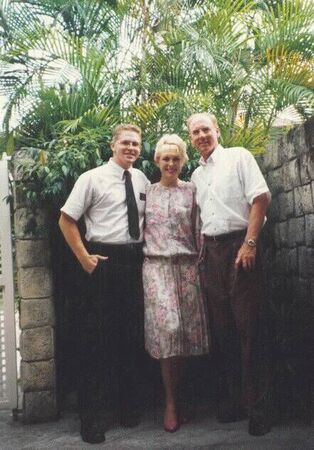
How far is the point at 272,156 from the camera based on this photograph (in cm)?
385

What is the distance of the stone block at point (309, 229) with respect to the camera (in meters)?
3.29

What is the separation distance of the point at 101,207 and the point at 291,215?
138 cm

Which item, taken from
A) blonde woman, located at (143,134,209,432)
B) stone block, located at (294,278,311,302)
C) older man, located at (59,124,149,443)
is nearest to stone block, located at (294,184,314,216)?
stone block, located at (294,278,311,302)

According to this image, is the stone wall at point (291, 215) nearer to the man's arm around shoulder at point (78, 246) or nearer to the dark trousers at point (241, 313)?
the dark trousers at point (241, 313)

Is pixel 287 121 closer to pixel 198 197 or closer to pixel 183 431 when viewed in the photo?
pixel 198 197

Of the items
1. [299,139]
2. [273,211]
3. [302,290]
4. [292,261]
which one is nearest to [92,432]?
[302,290]

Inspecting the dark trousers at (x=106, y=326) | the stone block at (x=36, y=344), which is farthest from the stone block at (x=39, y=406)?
the dark trousers at (x=106, y=326)

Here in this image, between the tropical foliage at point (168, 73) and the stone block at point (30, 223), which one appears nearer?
the stone block at point (30, 223)

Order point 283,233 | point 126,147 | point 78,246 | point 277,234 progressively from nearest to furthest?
point 78,246 < point 126,147 < point 283,233 < point 277,234

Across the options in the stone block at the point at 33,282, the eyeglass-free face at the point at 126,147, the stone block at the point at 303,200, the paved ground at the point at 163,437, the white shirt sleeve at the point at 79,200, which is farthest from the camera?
the stone block at the point at 33,282

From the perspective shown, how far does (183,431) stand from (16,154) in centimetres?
207

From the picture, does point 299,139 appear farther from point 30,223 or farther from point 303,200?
point 30,223

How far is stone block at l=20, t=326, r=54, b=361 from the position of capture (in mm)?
3355

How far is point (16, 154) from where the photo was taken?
11.3ft
